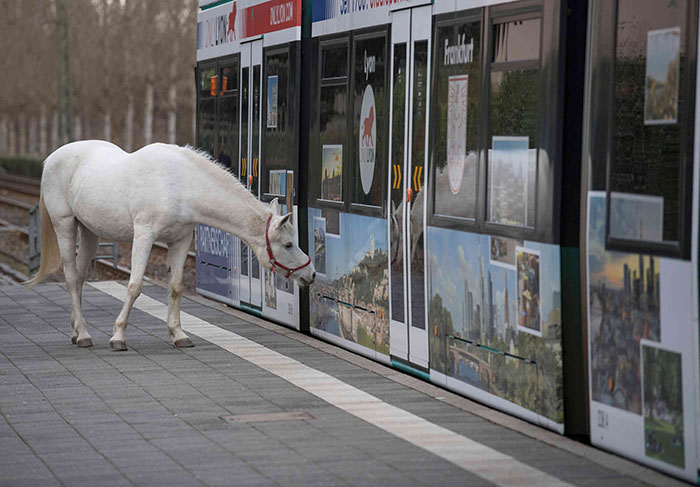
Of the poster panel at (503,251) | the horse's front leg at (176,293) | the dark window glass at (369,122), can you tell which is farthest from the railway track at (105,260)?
the poster panel at (503,251)

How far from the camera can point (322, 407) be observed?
936 cm

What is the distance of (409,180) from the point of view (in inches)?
409

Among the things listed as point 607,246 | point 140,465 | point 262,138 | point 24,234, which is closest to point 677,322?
point 607,246

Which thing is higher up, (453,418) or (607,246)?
(607,246)

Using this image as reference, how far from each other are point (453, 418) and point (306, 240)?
4560 mm

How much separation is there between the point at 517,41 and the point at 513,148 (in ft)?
2.14

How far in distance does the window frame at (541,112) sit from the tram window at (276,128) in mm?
4592

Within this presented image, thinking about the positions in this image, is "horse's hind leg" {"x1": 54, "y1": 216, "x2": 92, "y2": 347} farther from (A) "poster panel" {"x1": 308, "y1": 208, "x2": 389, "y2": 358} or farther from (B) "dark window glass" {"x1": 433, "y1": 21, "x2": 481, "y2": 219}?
(B) "dark window glass" {"x1": 433, "y1": 21, "x2": 481, "y2": 219}

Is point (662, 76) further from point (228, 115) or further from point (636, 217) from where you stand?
point (228, 115)

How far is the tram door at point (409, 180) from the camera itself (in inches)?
400

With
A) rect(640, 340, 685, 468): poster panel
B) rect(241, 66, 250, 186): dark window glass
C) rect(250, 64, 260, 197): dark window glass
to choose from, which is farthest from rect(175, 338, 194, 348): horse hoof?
rect(640, 340, 685, 468): poster panel

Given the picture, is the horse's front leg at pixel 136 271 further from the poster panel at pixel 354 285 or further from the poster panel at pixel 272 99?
the poster panel at pixel 272 99

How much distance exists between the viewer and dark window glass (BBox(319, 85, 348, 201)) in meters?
12.1

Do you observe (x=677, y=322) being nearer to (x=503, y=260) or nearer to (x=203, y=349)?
(x=503, y=260)
